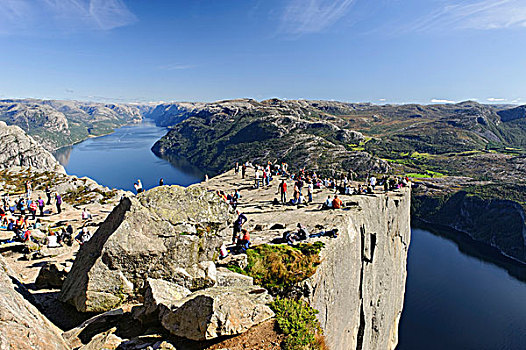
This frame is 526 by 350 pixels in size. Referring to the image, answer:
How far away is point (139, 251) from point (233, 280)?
3.53 meters

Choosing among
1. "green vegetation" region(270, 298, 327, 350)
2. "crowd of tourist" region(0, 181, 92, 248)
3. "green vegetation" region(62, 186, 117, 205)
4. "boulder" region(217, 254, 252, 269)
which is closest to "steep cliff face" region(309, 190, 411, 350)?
"green vegetation" region(270, 298, 327, 350)

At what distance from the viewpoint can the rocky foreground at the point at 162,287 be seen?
27.0 feet

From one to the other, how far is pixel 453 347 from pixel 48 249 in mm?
54118

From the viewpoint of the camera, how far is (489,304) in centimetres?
5834

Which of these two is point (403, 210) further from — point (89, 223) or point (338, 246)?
point (89, 223)

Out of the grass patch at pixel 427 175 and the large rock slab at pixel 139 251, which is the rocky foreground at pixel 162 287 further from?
the grass patch at pixel 427 175

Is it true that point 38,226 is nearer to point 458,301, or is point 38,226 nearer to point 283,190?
point 283,190

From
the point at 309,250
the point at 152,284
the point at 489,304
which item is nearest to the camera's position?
the point at 152,284

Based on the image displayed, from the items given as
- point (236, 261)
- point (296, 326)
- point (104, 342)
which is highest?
point (236, 261)

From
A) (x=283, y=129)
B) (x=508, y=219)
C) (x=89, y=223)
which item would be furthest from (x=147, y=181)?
(x=508, y=219)

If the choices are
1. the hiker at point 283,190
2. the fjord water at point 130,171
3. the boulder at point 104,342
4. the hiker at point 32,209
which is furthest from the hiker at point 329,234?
the fjord water at point 130,171

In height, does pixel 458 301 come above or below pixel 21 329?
below

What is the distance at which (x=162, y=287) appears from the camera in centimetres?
980

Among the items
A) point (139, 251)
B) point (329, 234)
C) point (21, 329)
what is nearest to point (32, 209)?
point (139, 251)
